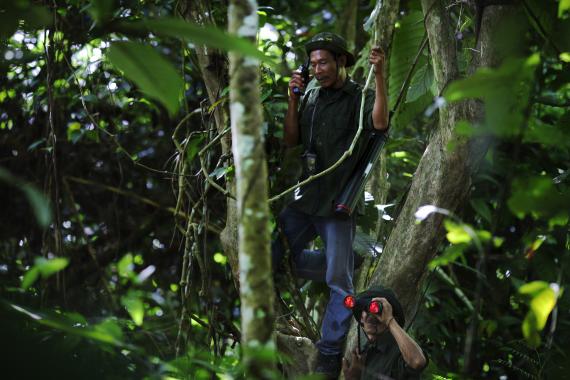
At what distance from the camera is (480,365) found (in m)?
5.08

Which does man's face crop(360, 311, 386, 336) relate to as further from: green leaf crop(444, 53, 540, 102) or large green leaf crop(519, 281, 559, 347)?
green leaf crop(444, 53, 540, 102)

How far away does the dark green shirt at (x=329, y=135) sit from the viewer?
3268mm

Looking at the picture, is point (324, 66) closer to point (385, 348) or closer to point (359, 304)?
point (359, 304)

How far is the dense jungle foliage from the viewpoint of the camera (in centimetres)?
168

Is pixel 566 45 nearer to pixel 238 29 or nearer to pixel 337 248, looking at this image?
pixel 337 248

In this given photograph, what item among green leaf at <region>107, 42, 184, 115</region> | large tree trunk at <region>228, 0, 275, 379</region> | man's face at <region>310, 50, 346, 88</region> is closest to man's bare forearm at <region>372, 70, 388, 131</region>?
man's face at <region>310, 50, 346, 88</region>

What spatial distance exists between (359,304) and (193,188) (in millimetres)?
1240

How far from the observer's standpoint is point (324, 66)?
10.9 ft

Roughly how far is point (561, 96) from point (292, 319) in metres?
3.30

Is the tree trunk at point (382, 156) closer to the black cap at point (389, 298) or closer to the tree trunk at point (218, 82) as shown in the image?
the black cap at point (389, 298)

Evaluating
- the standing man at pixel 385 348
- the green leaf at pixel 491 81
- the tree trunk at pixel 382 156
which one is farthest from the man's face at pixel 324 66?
the green leaf at pixel 491 81

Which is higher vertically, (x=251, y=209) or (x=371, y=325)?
(x=251, y=209)

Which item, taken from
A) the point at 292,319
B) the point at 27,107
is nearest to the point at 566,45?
the point at 292,319

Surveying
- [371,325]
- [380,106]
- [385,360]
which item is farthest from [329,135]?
[385,360]
